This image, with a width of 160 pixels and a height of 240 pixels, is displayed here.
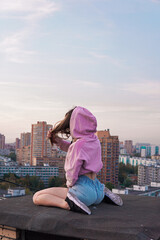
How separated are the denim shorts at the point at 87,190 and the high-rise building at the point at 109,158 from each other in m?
16.8

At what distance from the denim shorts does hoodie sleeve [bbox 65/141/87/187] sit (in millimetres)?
38

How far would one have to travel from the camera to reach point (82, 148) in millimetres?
1652

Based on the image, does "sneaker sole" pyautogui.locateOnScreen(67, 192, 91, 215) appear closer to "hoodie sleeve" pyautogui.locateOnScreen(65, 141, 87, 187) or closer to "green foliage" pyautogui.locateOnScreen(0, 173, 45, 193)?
"hoodie sleeve" pyautogui.locateOnScreen(65, 141, 87, 187)

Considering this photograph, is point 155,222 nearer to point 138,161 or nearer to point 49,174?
point 49,174

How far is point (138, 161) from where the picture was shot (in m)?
33.9

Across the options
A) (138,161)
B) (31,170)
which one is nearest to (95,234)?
(31,170)

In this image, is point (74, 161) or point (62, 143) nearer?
point (74, 161)

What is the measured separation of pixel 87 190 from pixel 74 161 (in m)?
0.15

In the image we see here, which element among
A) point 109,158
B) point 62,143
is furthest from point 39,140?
point 62,143

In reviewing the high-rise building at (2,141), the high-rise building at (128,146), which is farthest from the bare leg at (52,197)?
the high-rise building at (128,146)

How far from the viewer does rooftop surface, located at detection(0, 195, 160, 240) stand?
1.25 m

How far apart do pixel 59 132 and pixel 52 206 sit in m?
0.42

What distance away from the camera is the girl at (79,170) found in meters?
1.58

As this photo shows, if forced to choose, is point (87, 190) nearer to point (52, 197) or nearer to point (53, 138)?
point (52, 197)
